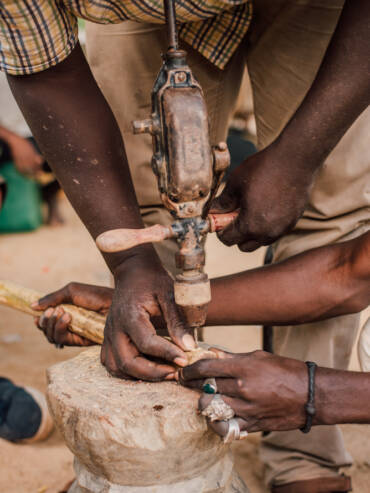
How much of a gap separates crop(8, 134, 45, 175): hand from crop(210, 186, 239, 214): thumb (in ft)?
11.8

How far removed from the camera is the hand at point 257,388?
1.37 meters

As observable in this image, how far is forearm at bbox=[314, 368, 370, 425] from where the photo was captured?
140 cm

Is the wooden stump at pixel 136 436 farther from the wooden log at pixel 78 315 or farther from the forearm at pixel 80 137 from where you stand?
the forearm at pixel 80 137

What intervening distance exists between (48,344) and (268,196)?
6.60ft

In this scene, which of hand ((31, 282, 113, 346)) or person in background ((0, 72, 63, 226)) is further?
person in background ((0, 72, 63, 226))

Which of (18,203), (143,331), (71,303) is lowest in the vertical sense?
(18,203)

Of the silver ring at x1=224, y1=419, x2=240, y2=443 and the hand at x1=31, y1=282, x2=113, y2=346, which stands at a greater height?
the silver ring at x1=224, y1=419, x2=240, y2=443

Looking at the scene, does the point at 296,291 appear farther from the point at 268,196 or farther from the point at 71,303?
the point at 71,303

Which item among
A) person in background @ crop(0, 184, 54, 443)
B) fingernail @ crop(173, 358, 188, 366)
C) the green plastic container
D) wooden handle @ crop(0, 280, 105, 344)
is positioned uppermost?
fingernail @ crop(173, 358, 188, 366)

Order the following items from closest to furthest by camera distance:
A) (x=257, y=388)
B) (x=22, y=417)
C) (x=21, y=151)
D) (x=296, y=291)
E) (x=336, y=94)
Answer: (x=257, y=388)
(x=336, y=94)
(x=296, y=291)
(x=22, y=417)
(x=21, y=151)

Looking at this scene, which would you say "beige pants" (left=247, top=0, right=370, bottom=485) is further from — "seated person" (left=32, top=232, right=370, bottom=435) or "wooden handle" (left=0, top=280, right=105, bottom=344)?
"wooden handle" (left=0, top=280, right=105, bottom=344)

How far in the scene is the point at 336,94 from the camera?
1.47 meters

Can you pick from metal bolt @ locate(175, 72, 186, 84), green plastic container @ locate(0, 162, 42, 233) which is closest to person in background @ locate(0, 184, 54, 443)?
metal bolt @ locate(175, 72, 186, 84)

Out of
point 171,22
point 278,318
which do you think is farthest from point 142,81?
point 278,318
